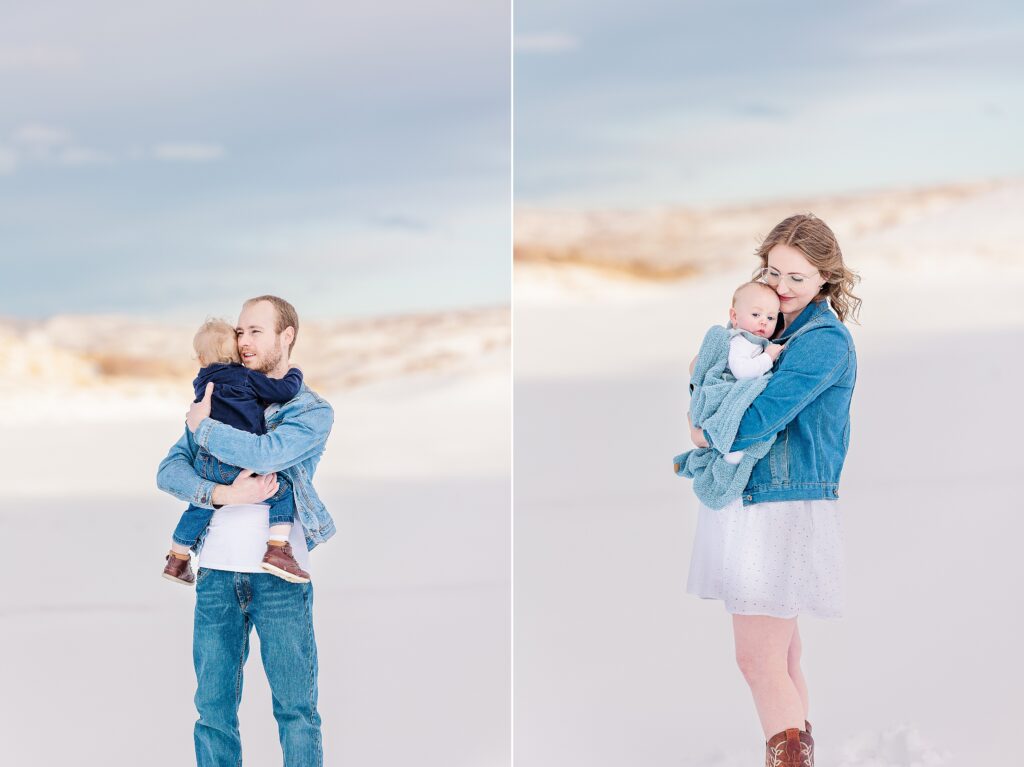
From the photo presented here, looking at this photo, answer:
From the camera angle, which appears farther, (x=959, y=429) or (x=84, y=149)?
(x=84, y=149)

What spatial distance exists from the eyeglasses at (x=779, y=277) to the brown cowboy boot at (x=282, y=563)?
122 cm

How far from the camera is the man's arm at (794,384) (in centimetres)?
302

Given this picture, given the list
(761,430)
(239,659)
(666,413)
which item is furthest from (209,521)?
(666,413)

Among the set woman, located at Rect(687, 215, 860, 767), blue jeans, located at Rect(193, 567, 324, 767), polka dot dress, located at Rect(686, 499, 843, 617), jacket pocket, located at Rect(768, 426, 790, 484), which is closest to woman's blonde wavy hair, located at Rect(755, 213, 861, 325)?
woman, located at Rect(687, 215, 860, 767)

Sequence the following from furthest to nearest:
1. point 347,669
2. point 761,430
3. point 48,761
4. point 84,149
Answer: point 84,149, point 347,669, point 48,761, point 761,430

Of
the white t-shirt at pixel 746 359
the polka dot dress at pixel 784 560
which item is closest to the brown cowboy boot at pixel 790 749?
the polka dot dress at pixel 784 560

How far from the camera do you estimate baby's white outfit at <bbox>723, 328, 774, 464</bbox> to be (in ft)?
10.1

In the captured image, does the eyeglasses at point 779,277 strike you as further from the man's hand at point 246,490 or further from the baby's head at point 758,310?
the man's hand at point 246,490

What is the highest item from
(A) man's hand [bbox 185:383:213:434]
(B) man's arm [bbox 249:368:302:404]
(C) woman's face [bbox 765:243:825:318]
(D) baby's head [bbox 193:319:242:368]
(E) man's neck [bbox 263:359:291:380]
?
(C) woman's face [bbox 765:243:825:318]

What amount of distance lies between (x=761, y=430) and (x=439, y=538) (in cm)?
299

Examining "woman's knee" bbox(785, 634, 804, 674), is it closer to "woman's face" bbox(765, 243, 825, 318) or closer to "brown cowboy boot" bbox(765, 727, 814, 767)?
"brown cowboy boot" bbox(765, 727, 814, 767)

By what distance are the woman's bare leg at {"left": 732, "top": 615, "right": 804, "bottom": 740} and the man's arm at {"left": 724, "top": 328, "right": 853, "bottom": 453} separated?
16.2 inches

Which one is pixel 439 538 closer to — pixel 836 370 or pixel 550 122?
pixel 550 122

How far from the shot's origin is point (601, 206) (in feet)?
19.1
